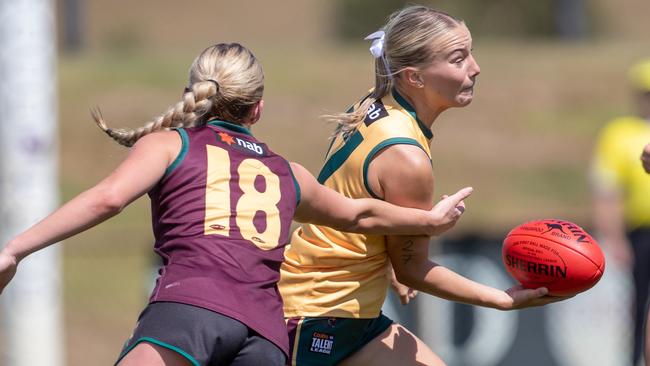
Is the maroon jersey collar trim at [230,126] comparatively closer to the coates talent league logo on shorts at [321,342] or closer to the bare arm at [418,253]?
the bare arm at [418,253]

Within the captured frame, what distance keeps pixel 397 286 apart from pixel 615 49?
64.7 feet

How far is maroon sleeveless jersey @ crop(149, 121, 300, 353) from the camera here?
3514 mm

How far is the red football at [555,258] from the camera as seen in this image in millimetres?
4039

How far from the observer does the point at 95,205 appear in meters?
3.38

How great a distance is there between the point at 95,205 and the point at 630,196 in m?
5.17

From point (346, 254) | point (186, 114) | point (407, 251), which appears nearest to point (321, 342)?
point (346, 254)

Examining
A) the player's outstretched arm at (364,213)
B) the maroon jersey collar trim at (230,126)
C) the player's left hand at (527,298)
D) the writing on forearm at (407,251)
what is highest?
the maroon jersey collar trim at (230,126)

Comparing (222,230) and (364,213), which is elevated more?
(222,230)

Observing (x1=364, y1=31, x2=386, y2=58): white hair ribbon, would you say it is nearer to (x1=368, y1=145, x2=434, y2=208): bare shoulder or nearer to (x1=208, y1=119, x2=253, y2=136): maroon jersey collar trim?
(x1=368, y1=145, x2=434, y2=208): bare shoulder

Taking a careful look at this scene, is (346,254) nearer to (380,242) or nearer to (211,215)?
(380,242)

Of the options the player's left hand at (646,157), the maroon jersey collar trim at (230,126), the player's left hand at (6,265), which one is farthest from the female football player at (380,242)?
the player's left hand at (6,265)

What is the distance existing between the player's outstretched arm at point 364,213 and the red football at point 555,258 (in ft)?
1.01

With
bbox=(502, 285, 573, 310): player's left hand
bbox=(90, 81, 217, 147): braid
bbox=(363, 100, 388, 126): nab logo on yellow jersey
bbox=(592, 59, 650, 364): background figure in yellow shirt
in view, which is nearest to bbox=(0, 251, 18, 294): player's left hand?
bbox=(90, 81, 217, 147): braid

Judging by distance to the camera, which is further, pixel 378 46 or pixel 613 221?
pixel 613 221
